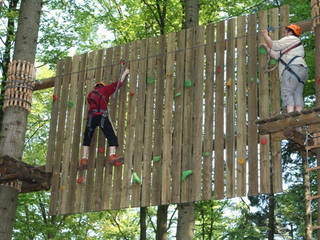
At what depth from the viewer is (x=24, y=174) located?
29.1 feet

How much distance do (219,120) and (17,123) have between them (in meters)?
3.59

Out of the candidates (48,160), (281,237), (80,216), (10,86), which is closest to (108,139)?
(48,160)

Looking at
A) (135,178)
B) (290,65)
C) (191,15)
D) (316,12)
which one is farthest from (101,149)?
(191,15)

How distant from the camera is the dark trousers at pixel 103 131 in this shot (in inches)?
347

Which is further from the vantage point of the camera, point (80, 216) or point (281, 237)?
point (281, 237)

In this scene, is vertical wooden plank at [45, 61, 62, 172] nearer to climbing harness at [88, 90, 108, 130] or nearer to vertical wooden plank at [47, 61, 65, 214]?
vertical wooden plank at [47, 61, 65, 214]

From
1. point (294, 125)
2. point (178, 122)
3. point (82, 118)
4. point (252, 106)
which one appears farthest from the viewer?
point (82, 118)

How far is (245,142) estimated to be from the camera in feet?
24.8

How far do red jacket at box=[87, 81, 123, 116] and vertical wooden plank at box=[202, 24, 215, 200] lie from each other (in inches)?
64.0

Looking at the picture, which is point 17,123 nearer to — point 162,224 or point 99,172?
point 99,172

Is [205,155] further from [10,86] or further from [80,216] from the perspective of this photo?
[80,216]

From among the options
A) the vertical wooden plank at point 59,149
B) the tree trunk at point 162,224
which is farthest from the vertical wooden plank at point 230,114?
the tree trunk at point 162,224

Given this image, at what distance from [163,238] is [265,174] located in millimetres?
6798

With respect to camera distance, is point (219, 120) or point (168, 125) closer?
point (219, 120)
